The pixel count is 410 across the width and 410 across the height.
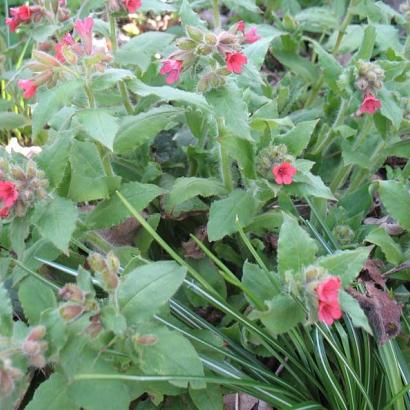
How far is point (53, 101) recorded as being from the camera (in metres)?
1.96

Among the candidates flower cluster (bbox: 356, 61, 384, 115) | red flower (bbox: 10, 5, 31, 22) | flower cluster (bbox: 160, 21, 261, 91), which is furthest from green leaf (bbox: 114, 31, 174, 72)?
flower cluster (bbox: 356, 61, 384, 115)

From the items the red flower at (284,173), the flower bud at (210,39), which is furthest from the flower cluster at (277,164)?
the flower bud at (210,39)

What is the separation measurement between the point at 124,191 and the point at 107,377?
819 millimetres

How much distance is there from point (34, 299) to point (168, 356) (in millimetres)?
511

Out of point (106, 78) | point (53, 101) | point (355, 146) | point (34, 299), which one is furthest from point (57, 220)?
point (355, 146)

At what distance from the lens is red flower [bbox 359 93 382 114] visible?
2422 mm

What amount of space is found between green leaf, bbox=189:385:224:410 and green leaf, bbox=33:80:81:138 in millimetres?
1045

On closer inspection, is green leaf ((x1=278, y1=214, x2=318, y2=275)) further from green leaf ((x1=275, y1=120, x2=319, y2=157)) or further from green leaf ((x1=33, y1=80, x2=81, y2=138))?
green leaf ((x1=33, y1=80, x2=81, y2=138))

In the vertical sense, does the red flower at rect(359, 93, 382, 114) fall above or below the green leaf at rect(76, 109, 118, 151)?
below

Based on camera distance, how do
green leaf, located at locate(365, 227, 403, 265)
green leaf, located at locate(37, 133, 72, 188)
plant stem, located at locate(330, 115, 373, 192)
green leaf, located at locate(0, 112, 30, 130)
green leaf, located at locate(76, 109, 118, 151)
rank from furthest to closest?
green leaf, located at locate(0, 112, 30, 130)
plant stem, located at locate(330, 115, 373, 192)
green leaf, located at locate(365, 227, 403, 265)
green leaf, located at locate(37, 133, 72, 188)
green leaf, located at locate(76, 109, 118, 151)

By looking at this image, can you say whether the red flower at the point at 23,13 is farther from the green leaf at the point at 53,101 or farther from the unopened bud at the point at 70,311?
the unopened bud at the point at 70,311

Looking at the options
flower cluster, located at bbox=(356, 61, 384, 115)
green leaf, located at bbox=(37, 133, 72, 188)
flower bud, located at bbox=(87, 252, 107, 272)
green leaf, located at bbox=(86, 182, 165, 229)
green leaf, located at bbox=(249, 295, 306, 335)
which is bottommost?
green leaf, located at bbox=(249, 295, 306, 335)

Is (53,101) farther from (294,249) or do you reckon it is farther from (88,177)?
(294,249)

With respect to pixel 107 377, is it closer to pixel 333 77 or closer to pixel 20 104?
pixel 333 77
